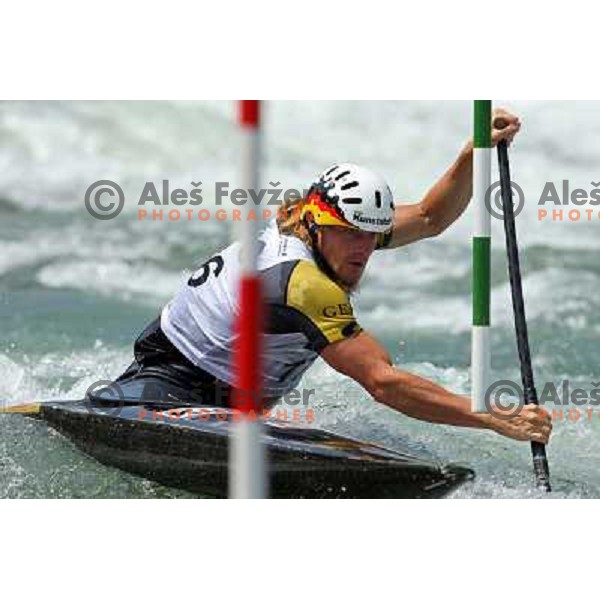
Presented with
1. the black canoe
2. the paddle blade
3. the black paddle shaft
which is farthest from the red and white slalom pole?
the paddle blade

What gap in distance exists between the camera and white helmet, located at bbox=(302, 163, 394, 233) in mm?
4699

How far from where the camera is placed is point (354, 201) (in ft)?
15.4

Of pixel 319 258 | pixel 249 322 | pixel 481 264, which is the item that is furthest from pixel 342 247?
pixel 249 322

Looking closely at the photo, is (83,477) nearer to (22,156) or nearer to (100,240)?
(100,240)

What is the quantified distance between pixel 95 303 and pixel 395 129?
6.57ft

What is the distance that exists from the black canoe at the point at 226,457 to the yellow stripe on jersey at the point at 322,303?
0.37 meters

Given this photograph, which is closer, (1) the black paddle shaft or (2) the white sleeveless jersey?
(2) the white sleeveless jersey

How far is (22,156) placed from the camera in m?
8.15

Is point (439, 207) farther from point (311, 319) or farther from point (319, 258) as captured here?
point (311, 319)

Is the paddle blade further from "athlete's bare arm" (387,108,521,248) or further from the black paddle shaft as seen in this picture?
the black paddle shaft

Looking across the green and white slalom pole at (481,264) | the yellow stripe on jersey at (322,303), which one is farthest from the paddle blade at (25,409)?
the green and white slalom pole at (481,264)

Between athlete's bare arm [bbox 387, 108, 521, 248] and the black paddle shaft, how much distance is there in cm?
29

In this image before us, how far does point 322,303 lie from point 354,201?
13.3 inches

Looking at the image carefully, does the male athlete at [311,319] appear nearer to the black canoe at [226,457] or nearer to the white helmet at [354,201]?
the white helmet at [354,201]
